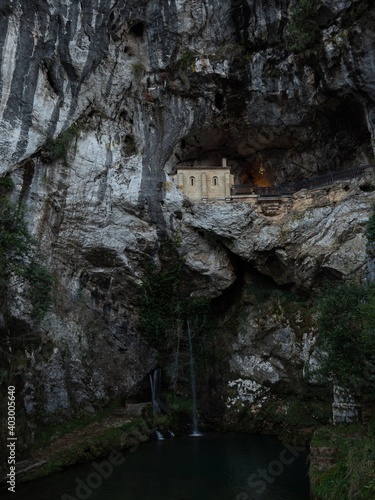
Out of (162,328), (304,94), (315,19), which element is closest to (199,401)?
(162,328)

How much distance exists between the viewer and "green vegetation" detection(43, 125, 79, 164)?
18438 mm

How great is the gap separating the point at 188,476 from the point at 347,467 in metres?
6.12

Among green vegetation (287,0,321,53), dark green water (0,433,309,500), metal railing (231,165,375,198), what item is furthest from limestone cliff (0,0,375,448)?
dark green water (0,433,309,500)

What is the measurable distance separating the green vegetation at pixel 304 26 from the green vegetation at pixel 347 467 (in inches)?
698

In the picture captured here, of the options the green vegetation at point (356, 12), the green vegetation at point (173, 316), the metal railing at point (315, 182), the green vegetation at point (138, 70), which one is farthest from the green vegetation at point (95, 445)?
the green vegetation at point (356, 12)

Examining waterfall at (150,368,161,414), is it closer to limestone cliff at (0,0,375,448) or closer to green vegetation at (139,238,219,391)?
green vegetation at (139,238,219,391)

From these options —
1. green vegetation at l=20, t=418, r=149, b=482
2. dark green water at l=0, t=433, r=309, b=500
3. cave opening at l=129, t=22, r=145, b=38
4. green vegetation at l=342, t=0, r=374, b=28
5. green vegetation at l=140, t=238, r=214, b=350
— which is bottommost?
dark green water at l=0, t=433, r=309, b=500

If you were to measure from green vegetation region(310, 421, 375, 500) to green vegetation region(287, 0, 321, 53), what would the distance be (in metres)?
17.7

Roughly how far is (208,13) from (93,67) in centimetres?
728

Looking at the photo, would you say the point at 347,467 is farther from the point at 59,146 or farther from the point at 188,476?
the point at 59,146

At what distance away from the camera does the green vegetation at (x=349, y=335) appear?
11875 mm

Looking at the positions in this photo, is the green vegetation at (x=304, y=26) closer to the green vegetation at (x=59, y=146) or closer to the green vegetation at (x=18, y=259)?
the green vegetation at (x=59, y=146)

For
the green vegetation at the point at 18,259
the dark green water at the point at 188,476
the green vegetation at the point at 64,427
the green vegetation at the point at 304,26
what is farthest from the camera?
the green vegetation at the point at 304,26

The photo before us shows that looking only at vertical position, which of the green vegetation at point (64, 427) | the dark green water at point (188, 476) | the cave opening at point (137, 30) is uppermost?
the cave opening at point (137, 30)
